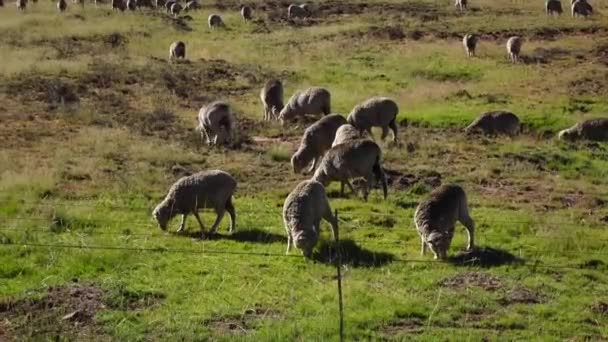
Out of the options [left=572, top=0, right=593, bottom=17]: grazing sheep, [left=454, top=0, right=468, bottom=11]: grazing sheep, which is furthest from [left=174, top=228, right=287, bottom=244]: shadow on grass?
[left=454, top=0, right=468, bottom=11]: grazing sheep

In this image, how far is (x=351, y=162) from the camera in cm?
1742

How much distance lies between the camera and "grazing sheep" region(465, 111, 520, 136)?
24875mm

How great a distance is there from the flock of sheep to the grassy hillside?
1.29 feet

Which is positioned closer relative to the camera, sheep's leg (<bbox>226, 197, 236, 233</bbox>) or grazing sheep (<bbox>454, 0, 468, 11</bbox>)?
sheep's leg (<bbox>226, 197, 236, 233</bbox>)

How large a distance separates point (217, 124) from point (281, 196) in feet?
18.4

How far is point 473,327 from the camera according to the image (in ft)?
36.4

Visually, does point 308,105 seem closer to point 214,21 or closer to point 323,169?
A: point 323,169

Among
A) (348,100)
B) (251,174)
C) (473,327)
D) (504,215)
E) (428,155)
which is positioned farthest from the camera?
(348,100)

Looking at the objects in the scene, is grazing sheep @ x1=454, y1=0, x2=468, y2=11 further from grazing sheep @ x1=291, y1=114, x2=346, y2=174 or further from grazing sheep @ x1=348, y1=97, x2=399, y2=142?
grazing sheep @ x1=291, y1=114, x2=346, y2=174

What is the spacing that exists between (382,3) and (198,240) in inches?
1810

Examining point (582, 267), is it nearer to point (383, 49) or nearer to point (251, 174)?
point (251, 174)

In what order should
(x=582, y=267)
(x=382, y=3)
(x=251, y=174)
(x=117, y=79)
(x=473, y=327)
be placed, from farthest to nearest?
(x=382, y=3)
(x=117, y=79)
(x=251, y=174)
(x=582, y=267)
(x=473, y=327)

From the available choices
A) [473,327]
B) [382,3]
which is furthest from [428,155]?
[382,3]

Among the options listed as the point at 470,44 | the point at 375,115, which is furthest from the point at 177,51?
the point at 375,115
